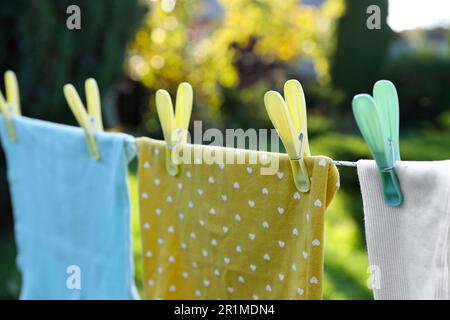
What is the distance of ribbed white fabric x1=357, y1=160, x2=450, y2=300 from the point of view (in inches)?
28.7

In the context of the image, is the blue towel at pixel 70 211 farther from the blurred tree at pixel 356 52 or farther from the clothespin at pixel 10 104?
the blurred tree at pixel 356 52

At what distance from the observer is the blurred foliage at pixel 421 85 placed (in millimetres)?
6582

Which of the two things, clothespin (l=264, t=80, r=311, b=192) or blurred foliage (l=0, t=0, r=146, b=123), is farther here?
blurred foliage (l=0, t=0, r=146, b=123)

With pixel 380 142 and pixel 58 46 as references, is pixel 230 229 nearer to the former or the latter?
pixel 380 142

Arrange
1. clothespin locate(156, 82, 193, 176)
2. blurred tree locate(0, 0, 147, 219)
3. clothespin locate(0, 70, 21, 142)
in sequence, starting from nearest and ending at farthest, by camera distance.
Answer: clothespin locate(156, 82, 193, 176)
clothespin locate(0, 70, 21, 142)
blurred tree locate(0, 0, 147, 219)

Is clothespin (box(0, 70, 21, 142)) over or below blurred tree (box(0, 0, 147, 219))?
below

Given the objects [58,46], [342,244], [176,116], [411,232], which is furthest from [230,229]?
[58,46]

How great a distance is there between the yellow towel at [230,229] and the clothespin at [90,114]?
115mm

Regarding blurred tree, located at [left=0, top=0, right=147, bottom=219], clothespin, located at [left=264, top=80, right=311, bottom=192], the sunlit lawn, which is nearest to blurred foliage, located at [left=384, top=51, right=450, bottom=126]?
the sunlit lawn

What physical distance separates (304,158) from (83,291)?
0.65 meters

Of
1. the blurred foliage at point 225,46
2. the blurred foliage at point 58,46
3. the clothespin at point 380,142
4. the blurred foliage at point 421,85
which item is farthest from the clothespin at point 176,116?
the blurred foliage at point 421,85

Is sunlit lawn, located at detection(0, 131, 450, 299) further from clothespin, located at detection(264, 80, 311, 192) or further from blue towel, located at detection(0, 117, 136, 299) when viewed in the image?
clothespin, located at detection(264, 80, 311, 192)

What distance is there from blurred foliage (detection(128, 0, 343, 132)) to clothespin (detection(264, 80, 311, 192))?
3.73m
